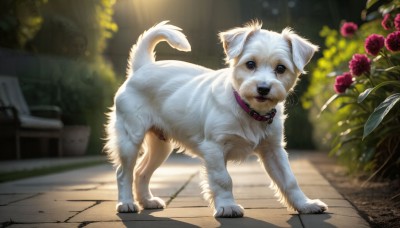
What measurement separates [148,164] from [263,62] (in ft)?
4.33

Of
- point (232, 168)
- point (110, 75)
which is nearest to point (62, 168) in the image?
point (232, 168)

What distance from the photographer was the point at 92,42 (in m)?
11.4

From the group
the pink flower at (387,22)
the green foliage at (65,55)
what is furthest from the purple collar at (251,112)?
the green foliage at (65,55)

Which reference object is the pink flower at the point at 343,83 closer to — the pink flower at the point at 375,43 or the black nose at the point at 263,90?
the pink flower at the point at 375,43

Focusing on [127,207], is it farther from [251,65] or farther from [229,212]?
[251,65]

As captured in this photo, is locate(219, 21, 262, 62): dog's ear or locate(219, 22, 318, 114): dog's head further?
locate(219, 21, 262, 62): dog's ear

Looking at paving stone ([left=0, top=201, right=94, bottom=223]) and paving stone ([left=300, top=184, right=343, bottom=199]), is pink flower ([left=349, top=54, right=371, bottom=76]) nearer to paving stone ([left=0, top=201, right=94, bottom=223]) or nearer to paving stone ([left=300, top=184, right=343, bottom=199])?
paving stone ([left=300, top=184, right=343, bottom=199])

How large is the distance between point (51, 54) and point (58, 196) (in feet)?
22.7

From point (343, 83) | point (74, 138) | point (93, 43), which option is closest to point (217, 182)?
point (343, 83)

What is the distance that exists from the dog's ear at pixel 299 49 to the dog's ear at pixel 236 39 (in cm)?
21

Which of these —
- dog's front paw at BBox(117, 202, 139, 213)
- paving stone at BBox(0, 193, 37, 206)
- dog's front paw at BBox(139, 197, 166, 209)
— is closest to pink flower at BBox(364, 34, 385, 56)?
dog's front paw at BBox(139, 197, 166, 209)

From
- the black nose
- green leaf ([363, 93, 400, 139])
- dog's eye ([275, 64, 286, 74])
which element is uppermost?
dog's eye ([275, 64, 286, 74])

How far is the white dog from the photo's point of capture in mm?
3164

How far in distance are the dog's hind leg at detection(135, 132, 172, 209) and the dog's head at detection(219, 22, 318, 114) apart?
39.2 inches
